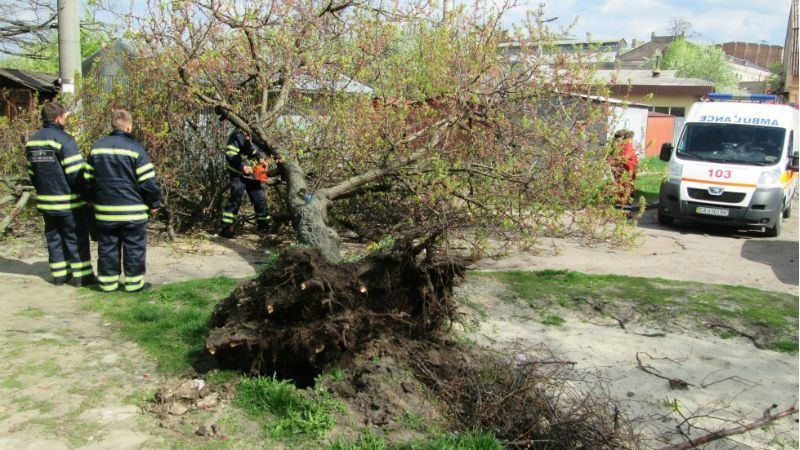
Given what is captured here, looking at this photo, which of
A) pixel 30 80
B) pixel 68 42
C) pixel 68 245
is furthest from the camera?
pixel 30 80

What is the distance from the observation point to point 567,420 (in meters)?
4.01

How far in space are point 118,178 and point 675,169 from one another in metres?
10.3

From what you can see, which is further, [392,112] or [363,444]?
[392,112]

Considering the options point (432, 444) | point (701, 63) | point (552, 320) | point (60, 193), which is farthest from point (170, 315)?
point (701, 63)

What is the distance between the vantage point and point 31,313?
596cm

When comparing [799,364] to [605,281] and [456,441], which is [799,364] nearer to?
[605,281]

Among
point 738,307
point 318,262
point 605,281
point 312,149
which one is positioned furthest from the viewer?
point 312,149

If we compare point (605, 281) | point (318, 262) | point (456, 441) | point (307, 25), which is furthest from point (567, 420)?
point (307, 25)

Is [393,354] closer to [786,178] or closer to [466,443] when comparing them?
[466,443]

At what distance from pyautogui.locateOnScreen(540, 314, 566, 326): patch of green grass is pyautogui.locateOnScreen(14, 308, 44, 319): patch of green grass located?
4599 millimetres

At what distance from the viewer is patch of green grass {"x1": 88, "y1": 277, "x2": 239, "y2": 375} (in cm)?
506

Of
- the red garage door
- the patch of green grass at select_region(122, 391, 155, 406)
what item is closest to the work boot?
the patch of green grass at select_region(122, 391, 155, 406)

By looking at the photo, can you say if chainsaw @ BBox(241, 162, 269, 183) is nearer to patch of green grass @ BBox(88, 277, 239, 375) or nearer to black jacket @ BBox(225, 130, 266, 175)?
black jacket @ BBox(225, 130, 266, 175)

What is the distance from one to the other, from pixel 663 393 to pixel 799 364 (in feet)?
5.26
